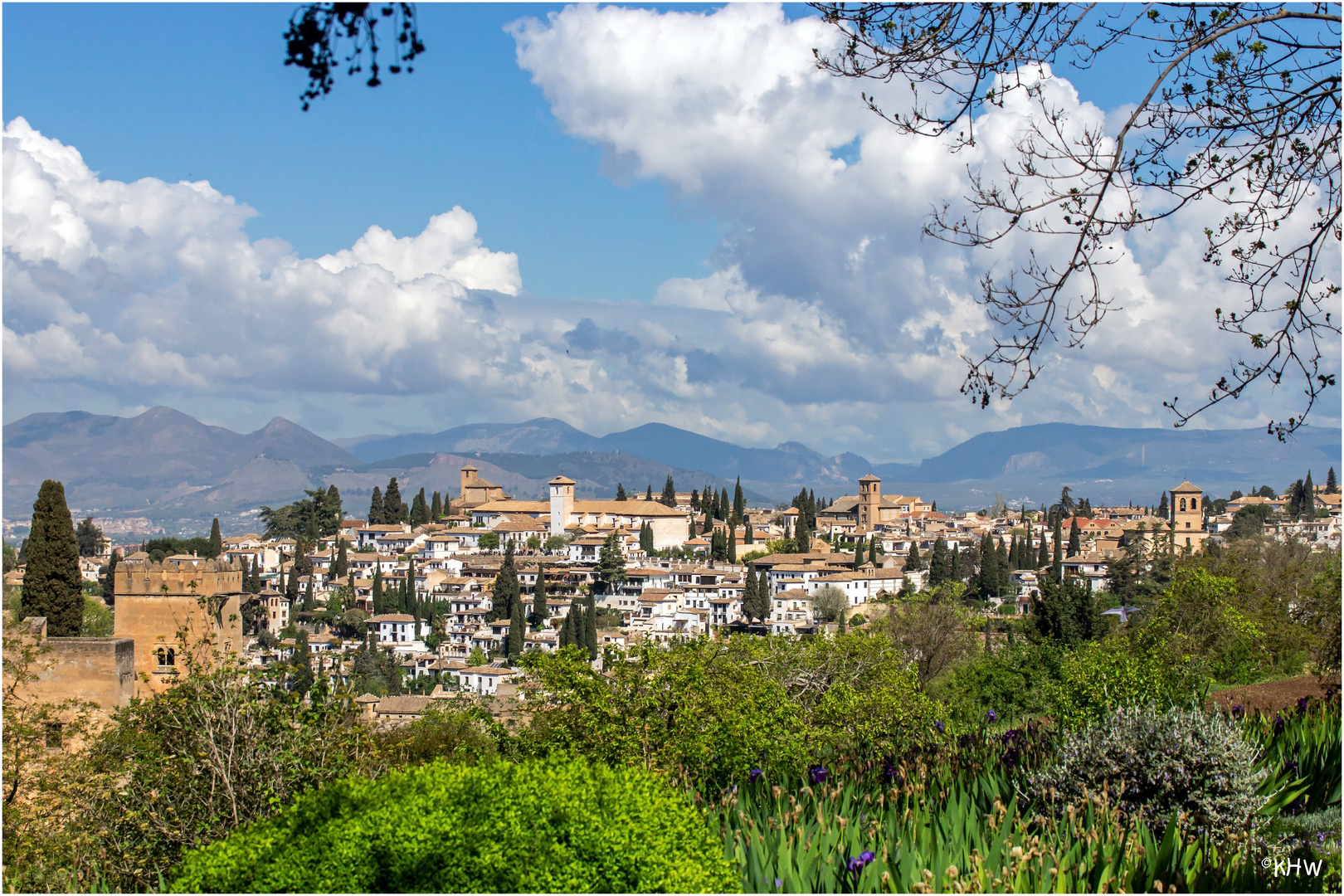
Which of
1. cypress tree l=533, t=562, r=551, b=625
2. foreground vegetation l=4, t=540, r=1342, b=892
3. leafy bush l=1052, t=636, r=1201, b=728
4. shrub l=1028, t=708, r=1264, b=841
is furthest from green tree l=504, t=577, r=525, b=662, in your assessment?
shrub l=1028, t=708, r=1264, b=841

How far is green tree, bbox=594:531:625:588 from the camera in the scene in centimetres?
6956

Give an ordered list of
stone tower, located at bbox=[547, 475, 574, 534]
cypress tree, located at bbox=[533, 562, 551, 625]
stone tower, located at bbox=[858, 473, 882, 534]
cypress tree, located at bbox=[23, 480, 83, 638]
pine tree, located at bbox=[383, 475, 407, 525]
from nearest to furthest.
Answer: cypress tree, located at bbox=[23, 480, 83, 638] → cypress tree, located at bbox=[533, 562, 551, 625] → pine tree, located at bbox=[383, 475, 407, 525] → stone tower, located at bbox=[547, 475, 574, 534] → stone tower, located at bbox=[858, 473, 882, 534]

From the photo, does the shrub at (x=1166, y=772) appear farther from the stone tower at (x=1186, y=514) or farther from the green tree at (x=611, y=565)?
the stone tower at (x=1186, y=514)

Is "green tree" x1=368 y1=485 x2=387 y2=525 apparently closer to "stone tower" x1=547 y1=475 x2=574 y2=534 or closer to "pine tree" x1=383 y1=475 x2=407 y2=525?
"pine tree" x1=383 y1=475 x2=407 y2=525

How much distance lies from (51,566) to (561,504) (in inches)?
2819

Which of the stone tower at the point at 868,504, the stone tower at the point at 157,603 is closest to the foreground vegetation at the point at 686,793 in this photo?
the stone tower at the point at 157,603

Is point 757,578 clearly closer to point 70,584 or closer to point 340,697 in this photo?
point 70,584

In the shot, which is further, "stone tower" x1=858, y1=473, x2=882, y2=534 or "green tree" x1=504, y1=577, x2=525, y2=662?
"stone tower" x1=858, y1=473, x2=882, y2=534

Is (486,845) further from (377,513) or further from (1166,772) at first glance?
(377,513)

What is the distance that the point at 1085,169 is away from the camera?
512 cm

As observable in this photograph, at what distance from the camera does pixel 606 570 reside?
69.6 m

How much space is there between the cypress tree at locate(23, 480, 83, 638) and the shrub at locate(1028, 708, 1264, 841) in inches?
844

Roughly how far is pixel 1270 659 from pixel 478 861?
53.0ft

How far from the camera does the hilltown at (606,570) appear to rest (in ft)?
181
